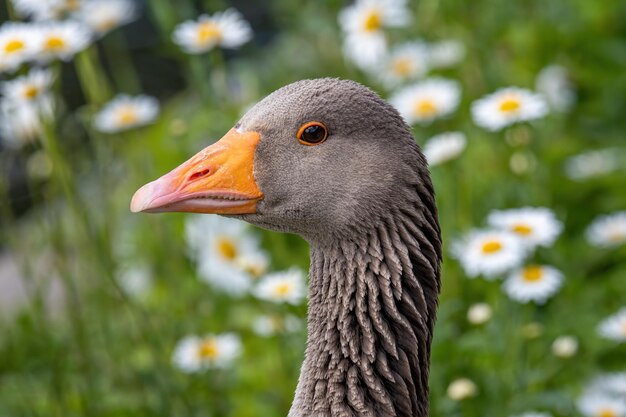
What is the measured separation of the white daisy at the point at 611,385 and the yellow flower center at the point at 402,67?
8.07ft

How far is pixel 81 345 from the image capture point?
492 cm

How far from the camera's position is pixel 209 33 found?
5.22 m

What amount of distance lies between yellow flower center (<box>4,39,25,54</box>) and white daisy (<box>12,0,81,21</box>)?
0.22 meters

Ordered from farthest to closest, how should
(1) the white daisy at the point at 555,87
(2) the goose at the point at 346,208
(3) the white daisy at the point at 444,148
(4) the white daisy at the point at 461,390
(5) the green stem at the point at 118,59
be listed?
(5) the green stem at the point at 118,59
(1) the white daisy at the point at 555,87
(3) the white daisy at the point at 444,148
(4) the white daisy at the point at 461,390
(2) the goose at the point at 346,208

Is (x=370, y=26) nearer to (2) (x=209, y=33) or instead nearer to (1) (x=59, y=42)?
(2) (x=209, y=33)

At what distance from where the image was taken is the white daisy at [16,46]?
169 inches

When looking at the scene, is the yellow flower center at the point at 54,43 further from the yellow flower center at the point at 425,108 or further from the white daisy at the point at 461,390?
the white daisy at the point at 461,390

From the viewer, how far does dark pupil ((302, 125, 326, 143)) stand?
123 inches

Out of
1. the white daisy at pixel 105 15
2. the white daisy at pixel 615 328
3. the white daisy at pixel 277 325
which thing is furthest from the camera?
the white daisy at pixel 105 15

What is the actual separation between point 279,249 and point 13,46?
176 cm

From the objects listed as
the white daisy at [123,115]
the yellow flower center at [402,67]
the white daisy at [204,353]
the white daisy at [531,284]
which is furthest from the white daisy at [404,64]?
the white daisy at [204,353]

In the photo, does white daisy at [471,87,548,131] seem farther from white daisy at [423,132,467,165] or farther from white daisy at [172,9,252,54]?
white daisy at [172,9,252,54]

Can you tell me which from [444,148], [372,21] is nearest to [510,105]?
[444,148]

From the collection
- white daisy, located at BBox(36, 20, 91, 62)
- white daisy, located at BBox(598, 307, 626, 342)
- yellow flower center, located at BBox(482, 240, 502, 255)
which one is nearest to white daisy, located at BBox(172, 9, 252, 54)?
white daisy, located at BBox(36, 20, 91, 62)
